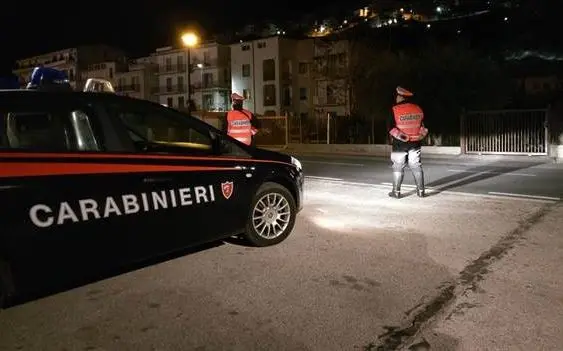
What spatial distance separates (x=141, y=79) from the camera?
233 feet

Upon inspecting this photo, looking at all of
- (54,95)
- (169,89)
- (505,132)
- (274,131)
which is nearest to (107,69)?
(169,89)

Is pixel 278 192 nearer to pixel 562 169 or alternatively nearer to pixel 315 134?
pixel 562 169

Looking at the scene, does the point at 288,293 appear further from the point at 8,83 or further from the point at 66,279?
the point at 8,83

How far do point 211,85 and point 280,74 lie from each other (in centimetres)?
1108

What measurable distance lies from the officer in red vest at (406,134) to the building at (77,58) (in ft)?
242

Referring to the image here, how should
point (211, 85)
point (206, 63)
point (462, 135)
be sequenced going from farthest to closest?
point (206, 63), point (211, 85), point (462, 135)

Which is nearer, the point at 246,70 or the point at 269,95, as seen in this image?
the point at 269,95

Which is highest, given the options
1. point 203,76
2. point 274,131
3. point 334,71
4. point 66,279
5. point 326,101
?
point 203,76

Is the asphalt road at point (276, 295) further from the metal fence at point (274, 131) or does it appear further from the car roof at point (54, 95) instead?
the metal fence at point (274, 131)

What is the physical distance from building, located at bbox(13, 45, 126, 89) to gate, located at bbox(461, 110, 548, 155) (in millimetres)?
65418

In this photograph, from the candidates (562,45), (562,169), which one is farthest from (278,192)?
(562,45)

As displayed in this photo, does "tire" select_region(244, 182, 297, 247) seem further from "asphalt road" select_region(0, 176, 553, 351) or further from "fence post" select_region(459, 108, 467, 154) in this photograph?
"fence post" select_region(459, 108, 467, 154)

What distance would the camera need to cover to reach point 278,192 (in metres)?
6.06

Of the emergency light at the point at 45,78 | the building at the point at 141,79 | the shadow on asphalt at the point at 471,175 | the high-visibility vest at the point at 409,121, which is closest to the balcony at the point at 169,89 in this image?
the building at the point at 141,79
